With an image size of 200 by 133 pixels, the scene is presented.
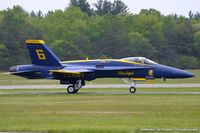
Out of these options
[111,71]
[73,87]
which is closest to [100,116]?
[111,71]

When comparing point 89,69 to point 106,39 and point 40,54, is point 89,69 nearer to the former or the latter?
point 40,54

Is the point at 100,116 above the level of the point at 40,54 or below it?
below

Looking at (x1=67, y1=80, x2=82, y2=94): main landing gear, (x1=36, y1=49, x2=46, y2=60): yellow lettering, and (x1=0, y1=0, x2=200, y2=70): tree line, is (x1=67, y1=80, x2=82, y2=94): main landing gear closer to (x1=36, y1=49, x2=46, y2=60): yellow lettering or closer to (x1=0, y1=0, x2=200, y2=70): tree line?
(x1=36, y1=49, x2=46, y2=60): yellow lettering

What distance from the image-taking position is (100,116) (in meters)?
14.6

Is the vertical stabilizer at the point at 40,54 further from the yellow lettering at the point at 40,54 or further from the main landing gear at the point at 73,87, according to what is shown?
the main landing gear at the point at 73,87

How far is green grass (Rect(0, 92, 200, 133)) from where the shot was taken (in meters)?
12.3

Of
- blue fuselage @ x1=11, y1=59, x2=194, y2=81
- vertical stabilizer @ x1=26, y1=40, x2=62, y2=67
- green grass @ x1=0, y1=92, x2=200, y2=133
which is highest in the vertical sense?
vertical stabilizer @ x1=26, y1=40, x2=62, y2=67

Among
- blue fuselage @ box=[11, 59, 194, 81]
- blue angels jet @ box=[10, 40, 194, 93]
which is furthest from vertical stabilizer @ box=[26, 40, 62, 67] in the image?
blue fuselage @ box=[11, 59, 194, 81]

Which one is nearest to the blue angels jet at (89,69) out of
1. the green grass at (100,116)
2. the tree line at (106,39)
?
the green grass at (100,116)

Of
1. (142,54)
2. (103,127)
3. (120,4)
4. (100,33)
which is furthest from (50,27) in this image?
(103,127)

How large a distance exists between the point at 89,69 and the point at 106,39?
46272 mm

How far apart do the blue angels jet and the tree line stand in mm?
33384

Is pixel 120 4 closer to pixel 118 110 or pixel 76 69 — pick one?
pixel 76 69

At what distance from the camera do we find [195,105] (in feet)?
56.6
